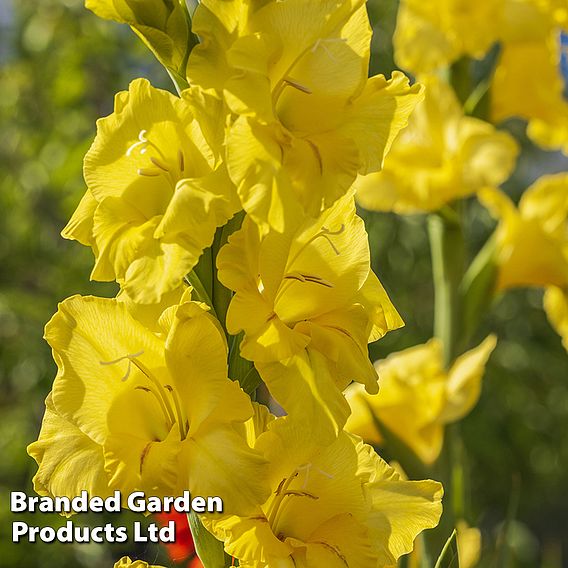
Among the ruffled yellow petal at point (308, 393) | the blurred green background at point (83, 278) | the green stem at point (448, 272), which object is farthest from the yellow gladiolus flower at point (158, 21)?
the blurred green background at point (83, 278)

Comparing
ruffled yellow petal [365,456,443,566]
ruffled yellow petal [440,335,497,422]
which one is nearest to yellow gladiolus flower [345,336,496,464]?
ruffled yellow petal [440,335,497,422]

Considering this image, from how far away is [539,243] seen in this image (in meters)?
1.80

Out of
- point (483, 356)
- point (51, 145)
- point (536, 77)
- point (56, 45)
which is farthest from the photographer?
point (56, 45)

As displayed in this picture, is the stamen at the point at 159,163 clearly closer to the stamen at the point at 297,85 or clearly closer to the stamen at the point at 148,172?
the stamen at the point at 148,172

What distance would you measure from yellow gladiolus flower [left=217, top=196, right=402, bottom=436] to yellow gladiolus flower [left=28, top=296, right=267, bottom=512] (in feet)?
0.11

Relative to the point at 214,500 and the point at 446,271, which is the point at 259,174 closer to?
the point at 214,500

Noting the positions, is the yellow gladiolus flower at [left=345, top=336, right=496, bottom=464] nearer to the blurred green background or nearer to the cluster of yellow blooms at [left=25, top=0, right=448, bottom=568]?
the blurred green background

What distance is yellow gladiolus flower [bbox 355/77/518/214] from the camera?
5.41 ft

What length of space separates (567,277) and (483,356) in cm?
38

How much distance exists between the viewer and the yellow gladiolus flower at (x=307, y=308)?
733 mm

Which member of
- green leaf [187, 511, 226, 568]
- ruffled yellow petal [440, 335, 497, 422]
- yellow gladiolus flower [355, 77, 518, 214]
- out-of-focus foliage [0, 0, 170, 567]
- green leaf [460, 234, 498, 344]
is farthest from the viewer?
out-of-focus foliage [0, 0, 170, 567]

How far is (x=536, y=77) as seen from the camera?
72.0 inches

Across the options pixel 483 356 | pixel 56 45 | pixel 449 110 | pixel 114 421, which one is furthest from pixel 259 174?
pixel 56 45

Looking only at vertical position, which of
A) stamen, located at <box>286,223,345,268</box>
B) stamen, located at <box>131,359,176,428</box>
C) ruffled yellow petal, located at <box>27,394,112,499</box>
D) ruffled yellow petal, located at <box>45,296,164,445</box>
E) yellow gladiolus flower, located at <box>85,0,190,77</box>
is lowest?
ruffled yellow petal, located at <box>27,394,112,499</box>
